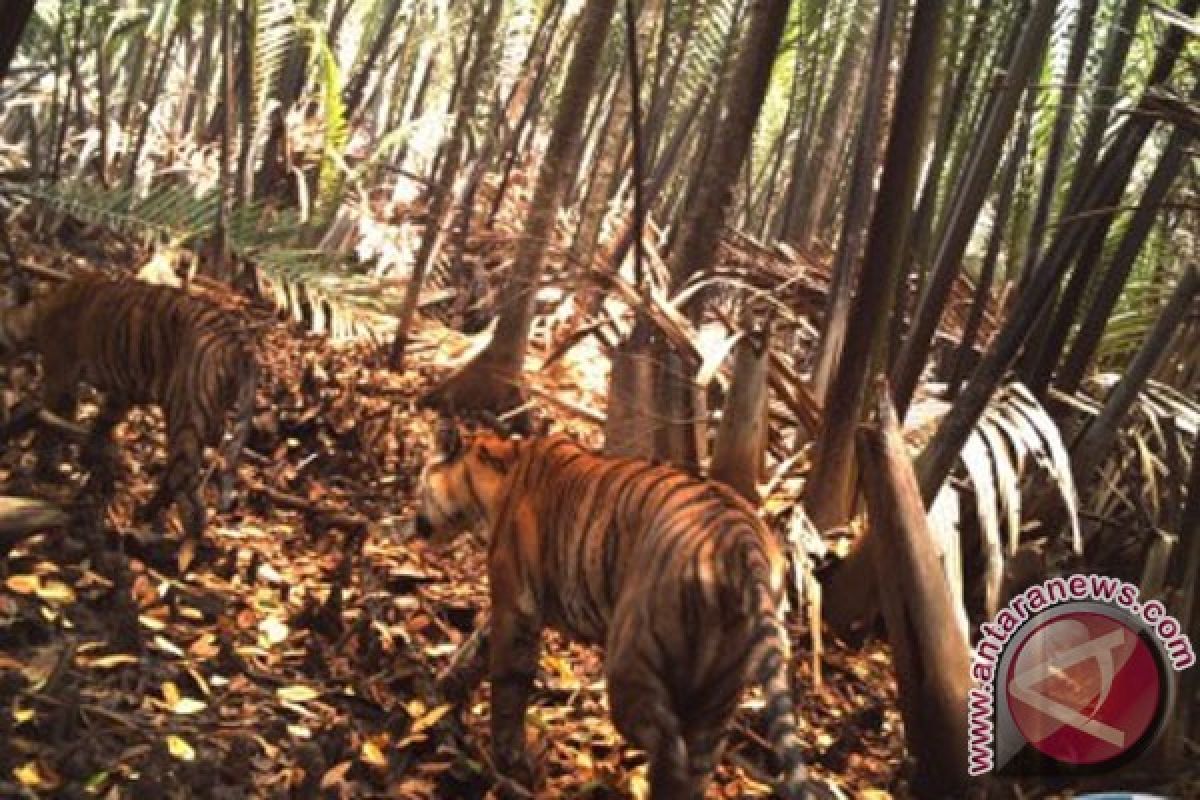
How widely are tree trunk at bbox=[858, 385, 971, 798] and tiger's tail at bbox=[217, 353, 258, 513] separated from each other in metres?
2.38

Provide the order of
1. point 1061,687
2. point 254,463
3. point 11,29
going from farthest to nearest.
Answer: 1. point 254,463
2. point 1061,687
3. point 11,29

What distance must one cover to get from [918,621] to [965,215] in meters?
1.59

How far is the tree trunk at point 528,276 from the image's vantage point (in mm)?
6504

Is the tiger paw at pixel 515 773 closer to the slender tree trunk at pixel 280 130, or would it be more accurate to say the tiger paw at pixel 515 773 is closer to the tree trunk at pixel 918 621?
the tree trunk at pixel 918 621

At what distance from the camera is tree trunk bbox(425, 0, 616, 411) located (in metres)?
6.50

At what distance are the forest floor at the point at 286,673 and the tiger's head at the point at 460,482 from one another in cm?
38

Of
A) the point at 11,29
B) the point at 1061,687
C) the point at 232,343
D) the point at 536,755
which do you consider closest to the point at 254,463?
the point at 232,343

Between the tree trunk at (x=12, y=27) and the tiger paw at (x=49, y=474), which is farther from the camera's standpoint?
the tiger paw at (x=49, y=474)

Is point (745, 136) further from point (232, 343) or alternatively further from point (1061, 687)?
point (1061, 687)

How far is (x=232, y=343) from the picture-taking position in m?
4.51

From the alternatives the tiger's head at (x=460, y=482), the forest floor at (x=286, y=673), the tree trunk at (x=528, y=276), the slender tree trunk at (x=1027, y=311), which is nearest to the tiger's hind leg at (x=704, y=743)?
the forest floor at (x=286, y=673)

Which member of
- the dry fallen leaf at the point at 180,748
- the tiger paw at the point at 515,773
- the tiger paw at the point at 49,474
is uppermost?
the tiger paw at the point at 49,474

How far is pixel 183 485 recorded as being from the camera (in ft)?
14.3

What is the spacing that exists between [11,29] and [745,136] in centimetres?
286
